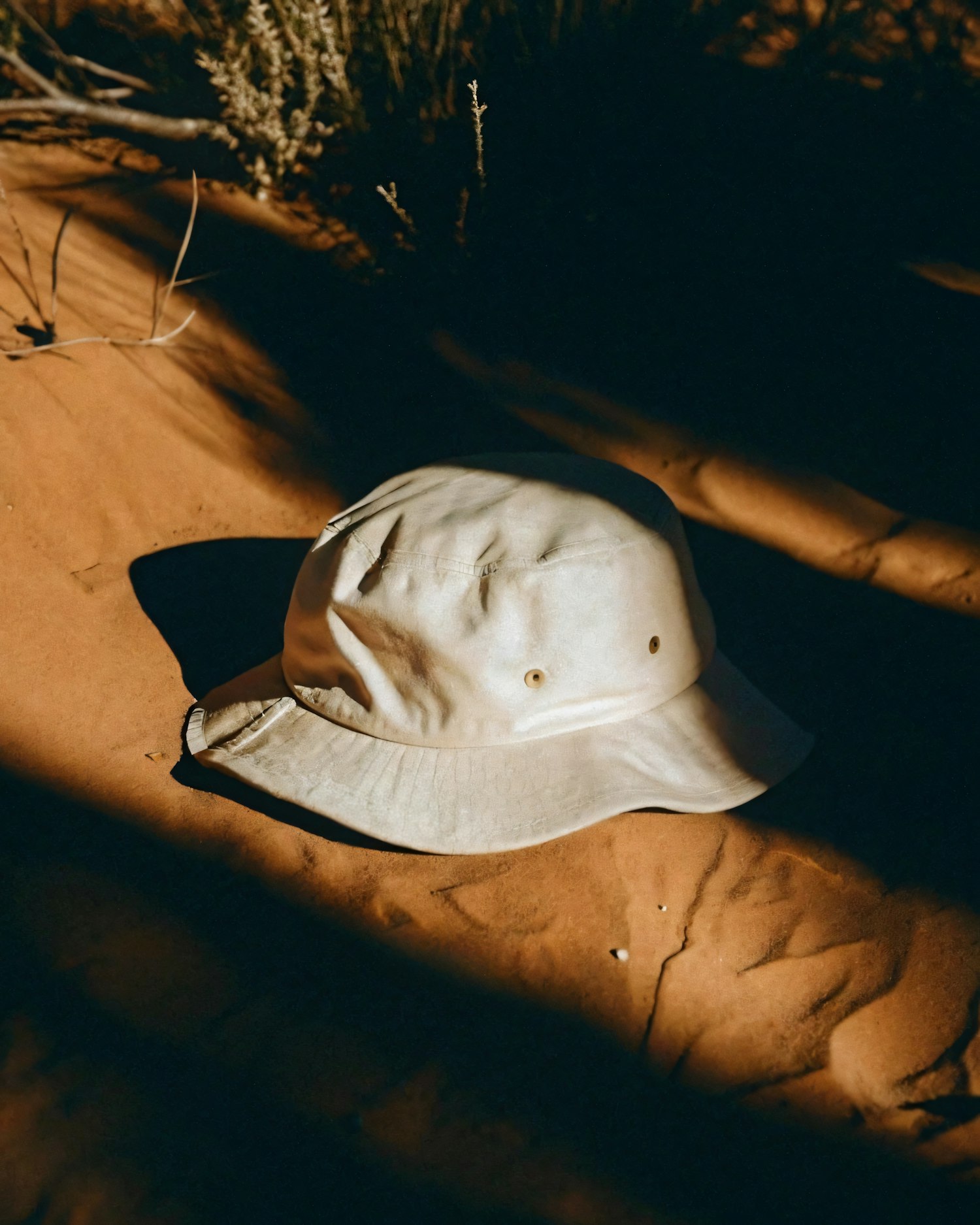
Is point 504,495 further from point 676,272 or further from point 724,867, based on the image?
point 676,272

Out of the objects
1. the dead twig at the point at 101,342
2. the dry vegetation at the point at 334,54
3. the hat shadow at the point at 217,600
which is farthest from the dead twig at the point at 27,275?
the hat shadow at the point at 217,600

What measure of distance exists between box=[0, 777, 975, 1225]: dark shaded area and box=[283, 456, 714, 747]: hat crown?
21.0 inches

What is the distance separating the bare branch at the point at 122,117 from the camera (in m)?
Result: 3.68

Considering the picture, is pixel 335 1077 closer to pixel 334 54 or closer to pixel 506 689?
pixel 506 689

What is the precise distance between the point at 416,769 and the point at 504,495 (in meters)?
0.69

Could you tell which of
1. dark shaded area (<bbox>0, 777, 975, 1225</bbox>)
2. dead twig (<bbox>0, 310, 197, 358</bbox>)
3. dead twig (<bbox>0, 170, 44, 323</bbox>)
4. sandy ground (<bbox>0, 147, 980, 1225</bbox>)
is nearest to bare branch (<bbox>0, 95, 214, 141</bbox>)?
dead twig (<bbox>0, 170, 44, 323</bbox>)

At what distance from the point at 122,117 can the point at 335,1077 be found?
405cm

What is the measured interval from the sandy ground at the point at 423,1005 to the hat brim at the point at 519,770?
0.27 metres

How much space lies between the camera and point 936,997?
1739 mm

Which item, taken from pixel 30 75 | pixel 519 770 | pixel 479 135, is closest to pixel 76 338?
pixel 30 75

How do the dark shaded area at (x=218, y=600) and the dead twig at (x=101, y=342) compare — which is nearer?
the dark shaded area at (x=218, y=600)

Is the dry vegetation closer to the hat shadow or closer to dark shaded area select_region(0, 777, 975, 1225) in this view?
the hat shadow

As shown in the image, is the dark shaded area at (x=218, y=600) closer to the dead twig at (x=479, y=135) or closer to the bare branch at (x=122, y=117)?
the dead twig at (x=479, y=135)

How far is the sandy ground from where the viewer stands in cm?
149
